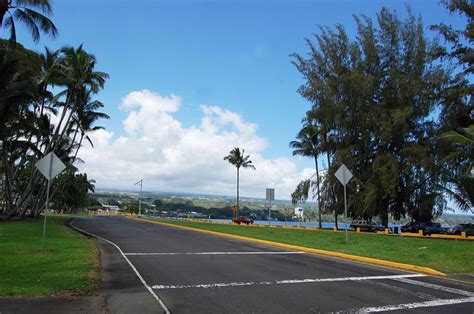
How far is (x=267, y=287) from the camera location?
927cm

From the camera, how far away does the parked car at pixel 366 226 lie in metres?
37.8

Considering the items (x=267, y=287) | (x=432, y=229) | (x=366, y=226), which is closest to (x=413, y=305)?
(x=267, y=287)

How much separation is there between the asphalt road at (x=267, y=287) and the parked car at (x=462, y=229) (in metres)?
23.1

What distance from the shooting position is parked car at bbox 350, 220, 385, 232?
37787 mm

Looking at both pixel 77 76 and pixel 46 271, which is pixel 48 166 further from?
pixel 77 76

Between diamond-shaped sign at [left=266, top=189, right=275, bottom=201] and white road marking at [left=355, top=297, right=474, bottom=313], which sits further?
diamond-shaped sign at [left=266, top=189, right=275, bottom=201]

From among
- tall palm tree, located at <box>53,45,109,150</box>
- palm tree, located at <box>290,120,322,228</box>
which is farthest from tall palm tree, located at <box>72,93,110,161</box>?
palm tree, located at <box>290,120,322,228</box>

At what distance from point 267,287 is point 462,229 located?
Answer: 97.2ft

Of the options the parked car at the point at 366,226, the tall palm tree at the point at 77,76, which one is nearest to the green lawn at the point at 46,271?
the tall palm tree at the point at 77,76

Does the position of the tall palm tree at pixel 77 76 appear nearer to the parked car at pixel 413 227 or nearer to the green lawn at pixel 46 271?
the green lawn at pixel 46 271

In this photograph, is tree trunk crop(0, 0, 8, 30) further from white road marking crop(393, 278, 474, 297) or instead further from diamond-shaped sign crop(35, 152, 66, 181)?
white road marking crop(393, 278, 474, 297)

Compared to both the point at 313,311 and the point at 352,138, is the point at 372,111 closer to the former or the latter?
the point at 352,138

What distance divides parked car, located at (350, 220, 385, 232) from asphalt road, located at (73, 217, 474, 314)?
2532 cm

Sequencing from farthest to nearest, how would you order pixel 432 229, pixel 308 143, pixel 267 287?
1. pixel 308 143
2. pixel 432 229
3. pixel 267 287
